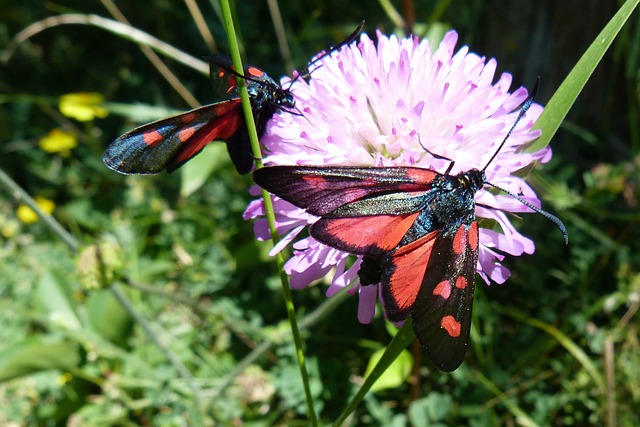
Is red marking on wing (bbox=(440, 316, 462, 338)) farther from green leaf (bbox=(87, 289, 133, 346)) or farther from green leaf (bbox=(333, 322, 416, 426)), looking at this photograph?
green leaf (bbox=(87, 289, 133, 346))

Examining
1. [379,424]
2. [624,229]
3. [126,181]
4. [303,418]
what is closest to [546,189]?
[624,229]

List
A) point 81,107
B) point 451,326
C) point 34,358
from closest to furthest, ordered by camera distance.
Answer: point 451,326 → point 34,358 → point 81,107

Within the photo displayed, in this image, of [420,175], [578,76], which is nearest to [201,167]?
[420,175]

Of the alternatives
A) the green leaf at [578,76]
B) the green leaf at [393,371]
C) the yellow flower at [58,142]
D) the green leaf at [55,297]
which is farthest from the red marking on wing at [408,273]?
the yellow flower at [58,142]

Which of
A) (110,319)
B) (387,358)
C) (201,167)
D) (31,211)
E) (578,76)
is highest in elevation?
(31,211)

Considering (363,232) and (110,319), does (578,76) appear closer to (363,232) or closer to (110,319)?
(363,232)

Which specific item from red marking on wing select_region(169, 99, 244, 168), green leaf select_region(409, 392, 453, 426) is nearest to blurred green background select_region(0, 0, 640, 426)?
green leaf select_region(409, 392, 453, 426)

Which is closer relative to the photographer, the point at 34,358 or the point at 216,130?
the point at 216,130
